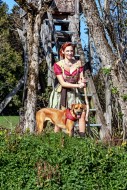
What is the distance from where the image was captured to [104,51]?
867 cm

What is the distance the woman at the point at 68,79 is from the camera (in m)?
7.22

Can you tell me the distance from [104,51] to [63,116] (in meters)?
2.06

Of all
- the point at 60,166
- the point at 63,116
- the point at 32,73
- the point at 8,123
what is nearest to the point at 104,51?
the point at 32,73

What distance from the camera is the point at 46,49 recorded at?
11.3 meters

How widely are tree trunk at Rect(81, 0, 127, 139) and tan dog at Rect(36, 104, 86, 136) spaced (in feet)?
5.79

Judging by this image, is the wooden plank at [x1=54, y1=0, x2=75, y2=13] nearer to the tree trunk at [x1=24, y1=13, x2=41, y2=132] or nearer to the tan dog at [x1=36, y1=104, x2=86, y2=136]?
the tree trunk at [x1=24, y1=13, x2=41, y2=132]

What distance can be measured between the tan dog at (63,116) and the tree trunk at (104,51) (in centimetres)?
177

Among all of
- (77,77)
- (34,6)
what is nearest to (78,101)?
(77,77)

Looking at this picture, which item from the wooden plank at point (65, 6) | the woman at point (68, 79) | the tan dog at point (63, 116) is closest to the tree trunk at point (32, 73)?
the woman at point (68, 79)

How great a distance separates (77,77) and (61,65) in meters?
0.30

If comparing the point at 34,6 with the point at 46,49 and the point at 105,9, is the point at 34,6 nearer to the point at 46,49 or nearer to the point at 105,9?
the point at 105,9

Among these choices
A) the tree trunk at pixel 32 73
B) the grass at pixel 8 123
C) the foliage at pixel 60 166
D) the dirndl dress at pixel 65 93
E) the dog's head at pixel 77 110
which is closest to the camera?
the foliage at pixel 60 166

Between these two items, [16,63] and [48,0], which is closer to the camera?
[48,0]

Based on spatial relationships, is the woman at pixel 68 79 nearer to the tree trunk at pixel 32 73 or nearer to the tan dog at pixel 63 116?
the tan dog at pixel 63 116
